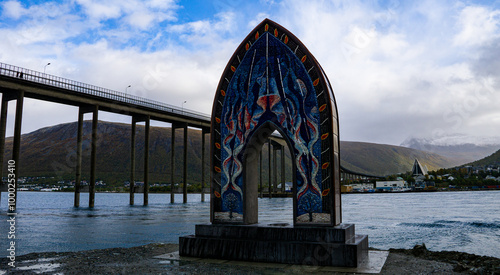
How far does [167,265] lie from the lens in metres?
9.45

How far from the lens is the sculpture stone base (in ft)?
29.7

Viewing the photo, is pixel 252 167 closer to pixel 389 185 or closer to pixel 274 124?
pixel 274 124

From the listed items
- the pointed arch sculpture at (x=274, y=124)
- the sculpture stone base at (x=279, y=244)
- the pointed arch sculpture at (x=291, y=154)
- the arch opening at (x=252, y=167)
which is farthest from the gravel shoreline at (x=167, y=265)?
the arch opening at (x=252, y=167)

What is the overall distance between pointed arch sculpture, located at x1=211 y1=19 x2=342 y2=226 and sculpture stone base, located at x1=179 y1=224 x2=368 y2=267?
485mm

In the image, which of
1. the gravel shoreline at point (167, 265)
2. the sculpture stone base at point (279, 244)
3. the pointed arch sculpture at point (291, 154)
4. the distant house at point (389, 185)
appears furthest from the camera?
the distant house at point (389, 185)

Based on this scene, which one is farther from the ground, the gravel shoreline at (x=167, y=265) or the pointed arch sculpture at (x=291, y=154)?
the pointed arch sculpture at (x=291, y=154)

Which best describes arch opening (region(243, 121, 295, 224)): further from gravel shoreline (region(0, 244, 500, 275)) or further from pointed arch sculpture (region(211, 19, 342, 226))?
gravel shoreline (region(0, 244, 500, 275))

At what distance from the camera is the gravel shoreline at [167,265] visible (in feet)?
29.0

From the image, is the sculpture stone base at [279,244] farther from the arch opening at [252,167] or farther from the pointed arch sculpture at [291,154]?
the arch opening at [252,167]

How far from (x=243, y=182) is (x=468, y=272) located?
5821 millimetres

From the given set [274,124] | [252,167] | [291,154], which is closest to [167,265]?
[252,167]

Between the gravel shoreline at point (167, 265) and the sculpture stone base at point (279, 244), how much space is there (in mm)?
614

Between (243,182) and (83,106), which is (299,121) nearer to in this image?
(243,182)

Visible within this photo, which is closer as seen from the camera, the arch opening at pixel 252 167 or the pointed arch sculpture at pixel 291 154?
the pointed arch sculpture at pixel 291 154
